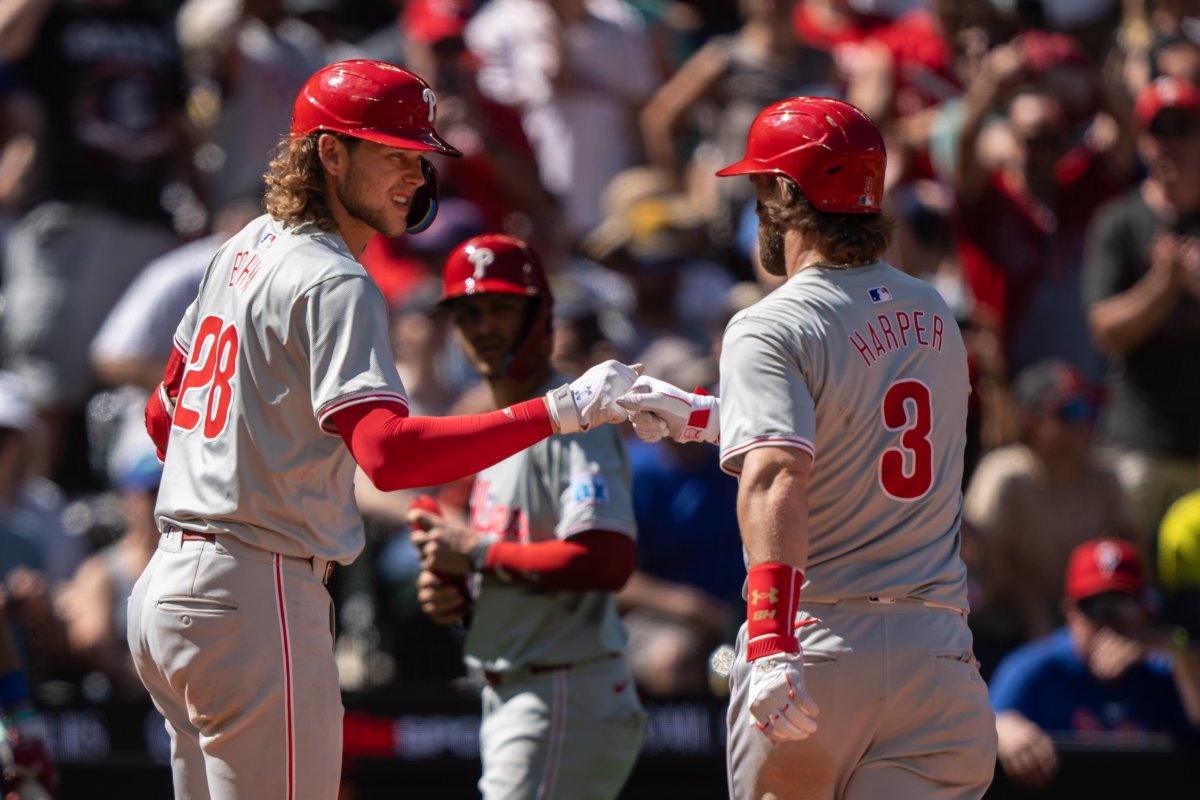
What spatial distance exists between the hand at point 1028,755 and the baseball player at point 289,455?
330 centimetres

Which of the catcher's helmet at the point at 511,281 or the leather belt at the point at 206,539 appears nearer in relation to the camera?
the leather belt at the point at 206,539

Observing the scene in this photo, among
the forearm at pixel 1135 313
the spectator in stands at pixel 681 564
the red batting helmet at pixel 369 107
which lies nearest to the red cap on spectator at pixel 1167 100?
the forearm at pixel 1135 313

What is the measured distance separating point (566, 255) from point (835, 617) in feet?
19.5

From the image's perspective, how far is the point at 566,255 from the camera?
9.92 m

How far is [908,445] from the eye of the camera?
4.22 metres

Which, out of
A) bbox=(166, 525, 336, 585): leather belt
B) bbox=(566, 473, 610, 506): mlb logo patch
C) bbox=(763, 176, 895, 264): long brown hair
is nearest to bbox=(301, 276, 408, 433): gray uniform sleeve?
bbox=(166, 525, 336, 585): leather belt

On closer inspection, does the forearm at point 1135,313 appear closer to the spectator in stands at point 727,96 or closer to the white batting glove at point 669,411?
the spectator in stands at point 727,96

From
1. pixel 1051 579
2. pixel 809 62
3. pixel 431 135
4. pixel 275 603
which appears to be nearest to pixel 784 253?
pixel 431 135

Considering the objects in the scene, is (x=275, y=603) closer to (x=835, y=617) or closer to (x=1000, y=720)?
(x=835, y=617)

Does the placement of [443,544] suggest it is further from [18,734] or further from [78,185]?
[78,185]

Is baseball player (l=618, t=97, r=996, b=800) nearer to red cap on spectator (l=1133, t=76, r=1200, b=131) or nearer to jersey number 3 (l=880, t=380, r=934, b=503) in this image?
jersey number 3 (l=880, t=380, r=934, b=503)

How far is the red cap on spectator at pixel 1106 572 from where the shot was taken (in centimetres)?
725

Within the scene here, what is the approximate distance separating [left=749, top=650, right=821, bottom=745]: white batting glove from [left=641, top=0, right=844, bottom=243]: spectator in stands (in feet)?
19.8

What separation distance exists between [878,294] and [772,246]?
0.34 meters
